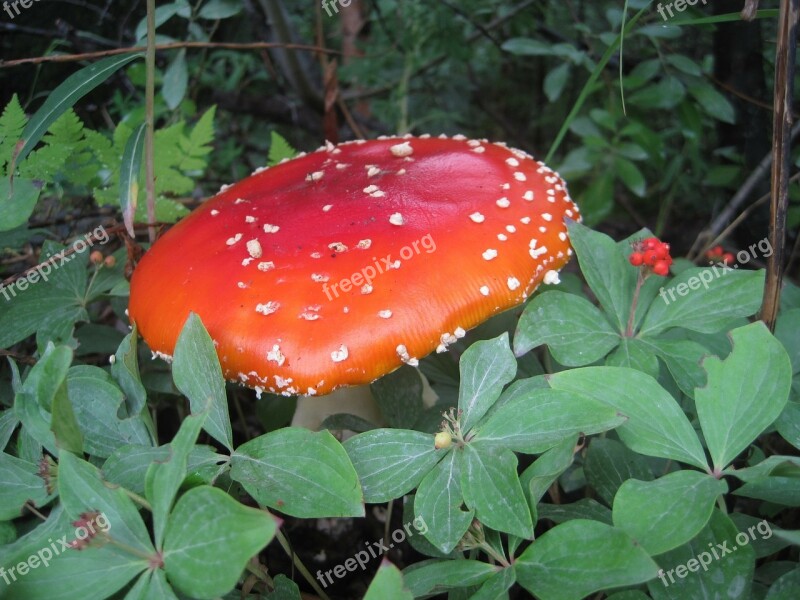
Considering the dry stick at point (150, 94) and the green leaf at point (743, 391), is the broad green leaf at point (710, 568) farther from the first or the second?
the dry stick at point (150, 94)

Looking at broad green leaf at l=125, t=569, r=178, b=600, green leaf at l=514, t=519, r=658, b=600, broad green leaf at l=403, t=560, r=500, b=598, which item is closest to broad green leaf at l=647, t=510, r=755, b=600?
green leaf at l=514, t=519, r=658, b=600

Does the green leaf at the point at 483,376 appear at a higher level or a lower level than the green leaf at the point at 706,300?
higher

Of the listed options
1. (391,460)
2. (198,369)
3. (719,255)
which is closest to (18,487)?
(198,369)

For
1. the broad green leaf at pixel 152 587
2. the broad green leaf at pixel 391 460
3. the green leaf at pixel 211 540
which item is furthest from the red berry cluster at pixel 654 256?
the broad green leaf at pixel 152 587

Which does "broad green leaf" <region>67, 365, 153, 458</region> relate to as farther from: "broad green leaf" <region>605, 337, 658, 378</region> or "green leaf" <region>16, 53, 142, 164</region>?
"broad green leaf" <region>605, 337, 658, 378</region>

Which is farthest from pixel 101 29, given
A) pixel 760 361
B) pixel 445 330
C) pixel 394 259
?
pixel 760 361

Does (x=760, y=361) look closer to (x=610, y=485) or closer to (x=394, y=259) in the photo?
(x=610, y=485)
